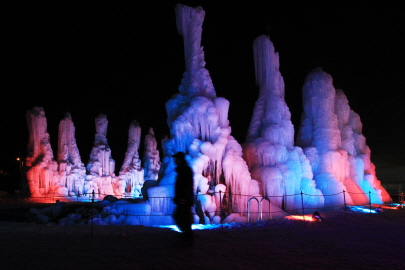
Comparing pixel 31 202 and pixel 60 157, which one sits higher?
pixel 60 157

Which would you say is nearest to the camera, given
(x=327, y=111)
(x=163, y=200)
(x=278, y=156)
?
(x=163, y=200)

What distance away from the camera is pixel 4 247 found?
213 inches

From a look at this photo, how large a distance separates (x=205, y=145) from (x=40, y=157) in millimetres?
16125

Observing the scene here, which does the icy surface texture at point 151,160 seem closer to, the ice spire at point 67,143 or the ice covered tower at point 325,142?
the ice spire at point 67,143

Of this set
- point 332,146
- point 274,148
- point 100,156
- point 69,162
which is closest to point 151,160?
point 100,156

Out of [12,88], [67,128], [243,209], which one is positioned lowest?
[243,209]

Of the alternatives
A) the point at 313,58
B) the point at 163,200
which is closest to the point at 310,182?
the point at 163,200

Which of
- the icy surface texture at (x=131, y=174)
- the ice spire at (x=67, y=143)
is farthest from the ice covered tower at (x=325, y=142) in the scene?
the ice spire at (x=67, y=143)

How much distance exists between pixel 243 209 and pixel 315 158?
9.18 meters

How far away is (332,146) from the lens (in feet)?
73.5

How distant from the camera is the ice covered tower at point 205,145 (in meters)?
14.6

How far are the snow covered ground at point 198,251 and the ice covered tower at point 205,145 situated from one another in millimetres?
6804

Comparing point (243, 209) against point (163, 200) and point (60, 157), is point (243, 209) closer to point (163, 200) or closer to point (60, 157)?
point (163, 200)

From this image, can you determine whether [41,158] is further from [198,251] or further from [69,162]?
[198,251]
